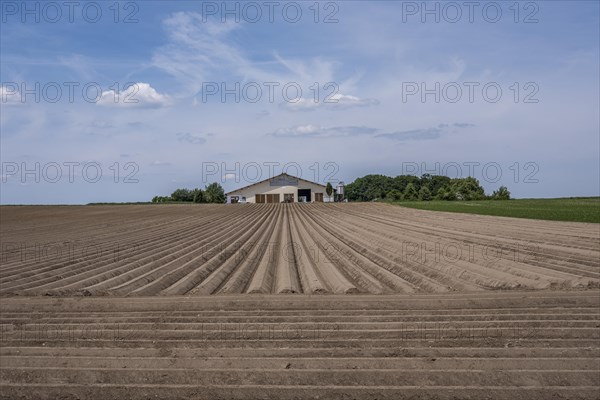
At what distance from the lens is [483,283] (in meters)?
10.7

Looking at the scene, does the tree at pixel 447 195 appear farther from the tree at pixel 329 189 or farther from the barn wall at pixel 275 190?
the barn wall at pixel 275 190

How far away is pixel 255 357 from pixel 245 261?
7.62 metres

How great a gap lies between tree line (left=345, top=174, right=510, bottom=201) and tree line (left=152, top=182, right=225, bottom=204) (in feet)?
83.9

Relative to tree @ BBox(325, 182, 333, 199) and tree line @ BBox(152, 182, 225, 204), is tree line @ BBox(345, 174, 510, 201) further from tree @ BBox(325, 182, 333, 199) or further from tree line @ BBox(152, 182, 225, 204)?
tree line @ BBox(152, 182, 225, 204)

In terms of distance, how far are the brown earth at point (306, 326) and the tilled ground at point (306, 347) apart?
0.02m

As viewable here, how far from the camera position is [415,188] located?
120250 mm

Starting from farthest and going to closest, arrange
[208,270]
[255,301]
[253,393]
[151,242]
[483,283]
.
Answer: [151,242] < [208,270] < [483,283] < [255,301] < [253,393]

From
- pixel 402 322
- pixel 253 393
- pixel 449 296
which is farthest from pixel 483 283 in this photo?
pixel 253 393

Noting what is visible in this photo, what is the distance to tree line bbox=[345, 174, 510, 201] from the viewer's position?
79.7m

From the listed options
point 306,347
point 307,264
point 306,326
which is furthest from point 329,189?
point 306,347

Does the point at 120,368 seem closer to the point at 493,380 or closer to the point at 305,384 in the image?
the point at 305,384

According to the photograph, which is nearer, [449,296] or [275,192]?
[449,296]

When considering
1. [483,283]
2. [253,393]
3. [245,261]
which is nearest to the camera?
[253,393]

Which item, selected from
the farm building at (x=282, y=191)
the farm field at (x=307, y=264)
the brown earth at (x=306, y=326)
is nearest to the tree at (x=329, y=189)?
the farm building at (x=282, y=191)
